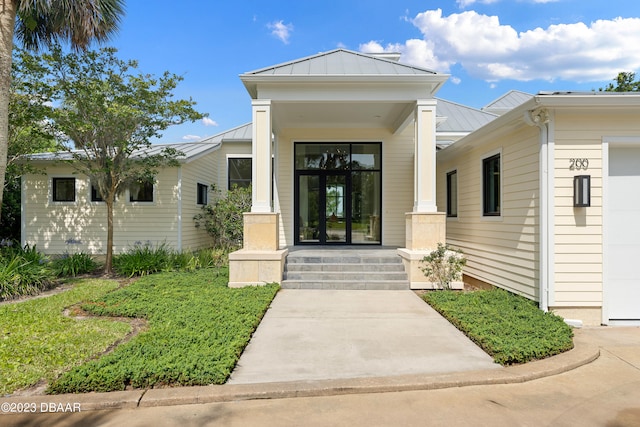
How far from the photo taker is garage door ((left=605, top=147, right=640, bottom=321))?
5203 mm

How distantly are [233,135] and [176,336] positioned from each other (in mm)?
11846

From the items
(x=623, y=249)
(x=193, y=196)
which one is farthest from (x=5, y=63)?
(x=623, y=249)

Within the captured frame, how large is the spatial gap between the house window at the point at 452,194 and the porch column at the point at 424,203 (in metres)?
1.80

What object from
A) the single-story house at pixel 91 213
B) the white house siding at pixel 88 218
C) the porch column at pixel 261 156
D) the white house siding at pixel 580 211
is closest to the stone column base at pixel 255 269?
the porch column at pixel 261 156

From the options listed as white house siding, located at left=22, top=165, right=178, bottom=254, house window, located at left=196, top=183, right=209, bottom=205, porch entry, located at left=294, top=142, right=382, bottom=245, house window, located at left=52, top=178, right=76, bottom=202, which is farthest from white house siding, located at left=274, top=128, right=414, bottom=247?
house window, located at left=52, top=178, right=76, bottom=202

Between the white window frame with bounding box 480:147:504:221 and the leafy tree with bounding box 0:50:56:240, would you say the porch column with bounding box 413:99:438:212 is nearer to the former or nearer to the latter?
the white window frame with bounding box 480:147:504:221

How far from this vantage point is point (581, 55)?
18.1 metres

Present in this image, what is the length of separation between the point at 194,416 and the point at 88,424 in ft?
2.38

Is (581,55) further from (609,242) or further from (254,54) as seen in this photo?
(609,242)

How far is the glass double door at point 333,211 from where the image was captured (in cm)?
1065

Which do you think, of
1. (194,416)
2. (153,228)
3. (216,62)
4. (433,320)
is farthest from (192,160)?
(194,416)

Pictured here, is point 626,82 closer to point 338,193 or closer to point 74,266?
point 338,193

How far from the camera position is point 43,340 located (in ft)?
13.6

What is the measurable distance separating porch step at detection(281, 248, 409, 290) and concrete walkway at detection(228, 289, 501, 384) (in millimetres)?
1030
